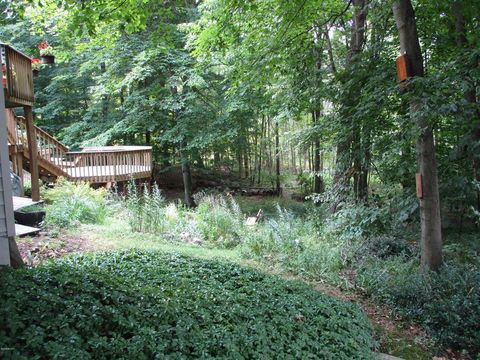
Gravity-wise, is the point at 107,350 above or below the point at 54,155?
below

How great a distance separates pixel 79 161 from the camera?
12.2m

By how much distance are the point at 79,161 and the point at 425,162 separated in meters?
10.8

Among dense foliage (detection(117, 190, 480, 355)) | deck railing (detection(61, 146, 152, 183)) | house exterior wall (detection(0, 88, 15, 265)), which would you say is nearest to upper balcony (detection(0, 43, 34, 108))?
dense foliage (detection(117, 190, 480, 355))

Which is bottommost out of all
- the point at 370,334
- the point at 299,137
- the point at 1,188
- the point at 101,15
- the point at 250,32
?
the point at 370,334

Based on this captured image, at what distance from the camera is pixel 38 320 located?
6.57 feet

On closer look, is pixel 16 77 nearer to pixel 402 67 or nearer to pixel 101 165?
pixel 101 165

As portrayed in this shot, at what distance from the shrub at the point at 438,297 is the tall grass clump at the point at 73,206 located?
5.36 metres

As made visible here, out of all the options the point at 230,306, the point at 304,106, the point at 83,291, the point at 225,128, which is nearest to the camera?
the point at 83,291

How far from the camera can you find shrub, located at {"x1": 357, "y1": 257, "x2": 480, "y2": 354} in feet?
12.2

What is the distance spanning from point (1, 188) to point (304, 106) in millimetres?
5930

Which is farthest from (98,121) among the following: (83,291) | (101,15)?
(83,291)

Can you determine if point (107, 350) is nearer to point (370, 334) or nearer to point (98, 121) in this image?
point (370, 334)

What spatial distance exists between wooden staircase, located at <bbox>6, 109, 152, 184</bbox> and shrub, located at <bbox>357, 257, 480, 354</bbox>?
802 centimetres

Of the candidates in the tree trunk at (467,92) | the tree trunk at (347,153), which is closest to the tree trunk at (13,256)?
the tree trunk at (347,153)
